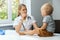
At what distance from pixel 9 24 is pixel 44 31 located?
0.47 metres

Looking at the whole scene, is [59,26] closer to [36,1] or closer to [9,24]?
[36,1]

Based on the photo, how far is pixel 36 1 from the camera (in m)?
1.79

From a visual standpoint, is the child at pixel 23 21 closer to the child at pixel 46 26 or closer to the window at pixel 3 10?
the child at pixel 46 26

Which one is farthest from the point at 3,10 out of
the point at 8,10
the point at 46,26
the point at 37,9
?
the point at 46,26

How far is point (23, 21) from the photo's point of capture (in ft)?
5.29

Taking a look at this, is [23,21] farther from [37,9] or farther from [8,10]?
[8,10]

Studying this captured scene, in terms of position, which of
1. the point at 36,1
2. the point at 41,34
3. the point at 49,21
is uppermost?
the point at 36,1

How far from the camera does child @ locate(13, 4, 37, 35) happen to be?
5.23 feet

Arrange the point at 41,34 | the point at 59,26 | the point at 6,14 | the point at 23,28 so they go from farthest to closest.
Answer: the point at 6,14, the point at 59,26, the point at 23,28, the point at 41,34

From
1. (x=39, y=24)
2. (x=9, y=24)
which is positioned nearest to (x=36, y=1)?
(x=39, y=24)

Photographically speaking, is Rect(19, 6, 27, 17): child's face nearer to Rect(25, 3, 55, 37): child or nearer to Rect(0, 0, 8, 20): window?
Rect(25, 3, 55, 37): child

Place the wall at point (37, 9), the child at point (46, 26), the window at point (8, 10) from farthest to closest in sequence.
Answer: the window at point (8, 10)
the wall at point (37, 9)
the child at point (46, 26)

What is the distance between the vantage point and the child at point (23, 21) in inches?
62.7

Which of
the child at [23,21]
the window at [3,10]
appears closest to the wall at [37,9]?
the child at [23,21]
